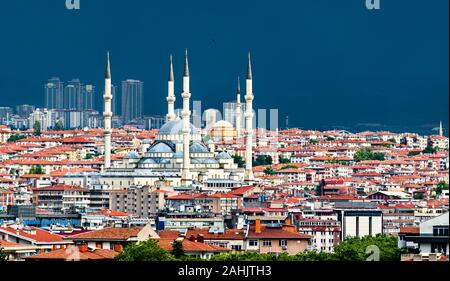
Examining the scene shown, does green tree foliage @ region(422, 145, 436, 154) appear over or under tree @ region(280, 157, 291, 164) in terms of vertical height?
over

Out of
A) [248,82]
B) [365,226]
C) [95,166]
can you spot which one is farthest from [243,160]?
[365,226]

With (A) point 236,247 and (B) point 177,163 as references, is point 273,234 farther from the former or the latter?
(B) point 177,163

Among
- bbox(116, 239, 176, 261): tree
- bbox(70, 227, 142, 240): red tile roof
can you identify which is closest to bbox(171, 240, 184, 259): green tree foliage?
bbox(116, 239, 176, 261): tree

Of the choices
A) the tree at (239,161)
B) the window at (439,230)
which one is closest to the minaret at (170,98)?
the tree at (239,161)

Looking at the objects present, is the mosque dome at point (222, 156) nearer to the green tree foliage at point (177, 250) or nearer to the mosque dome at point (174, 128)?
the mosque dome at point (174, 128)

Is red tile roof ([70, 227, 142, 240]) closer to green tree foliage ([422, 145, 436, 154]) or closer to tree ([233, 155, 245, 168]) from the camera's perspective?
tree ([233, 155, 245, 168])

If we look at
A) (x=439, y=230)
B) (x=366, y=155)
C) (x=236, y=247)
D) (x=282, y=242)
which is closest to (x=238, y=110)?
(x=366, y=155)
